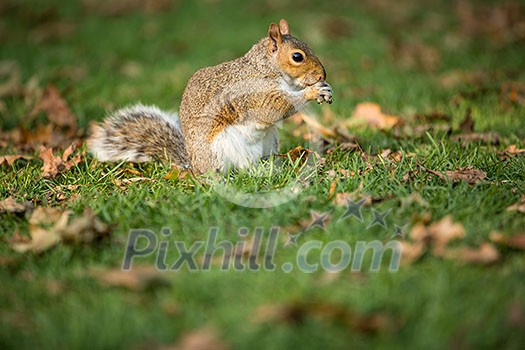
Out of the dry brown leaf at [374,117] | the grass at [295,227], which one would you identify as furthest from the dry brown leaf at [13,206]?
the dry brown leaf at [374,117]

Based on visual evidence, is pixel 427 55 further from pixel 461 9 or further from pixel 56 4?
pixel 56 4

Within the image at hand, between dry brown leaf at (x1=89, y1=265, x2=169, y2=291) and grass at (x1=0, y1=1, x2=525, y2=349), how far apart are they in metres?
0.02

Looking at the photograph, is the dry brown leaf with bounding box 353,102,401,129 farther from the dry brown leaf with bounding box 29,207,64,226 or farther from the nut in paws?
the dry brown leaf with bounding box 29,207,64,226

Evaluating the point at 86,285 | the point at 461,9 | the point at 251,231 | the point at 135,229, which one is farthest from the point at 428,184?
Result: the point at 461,9

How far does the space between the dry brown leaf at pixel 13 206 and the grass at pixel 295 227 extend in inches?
1.9

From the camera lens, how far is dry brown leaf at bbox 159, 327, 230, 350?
1.76m

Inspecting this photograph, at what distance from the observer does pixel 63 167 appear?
337 centimetres

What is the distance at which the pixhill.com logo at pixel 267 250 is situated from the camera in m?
2.22

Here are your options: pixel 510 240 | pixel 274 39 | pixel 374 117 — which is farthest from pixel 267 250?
pixel 374 117

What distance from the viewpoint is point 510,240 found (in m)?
2.21

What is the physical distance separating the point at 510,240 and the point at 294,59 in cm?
135

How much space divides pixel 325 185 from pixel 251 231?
22.0 inches

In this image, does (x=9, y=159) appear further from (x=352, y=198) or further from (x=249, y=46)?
(x=249, y=46)

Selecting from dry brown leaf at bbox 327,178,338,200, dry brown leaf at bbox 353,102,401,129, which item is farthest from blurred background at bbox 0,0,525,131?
dry brown leaf at bbox 327,178,338,200
